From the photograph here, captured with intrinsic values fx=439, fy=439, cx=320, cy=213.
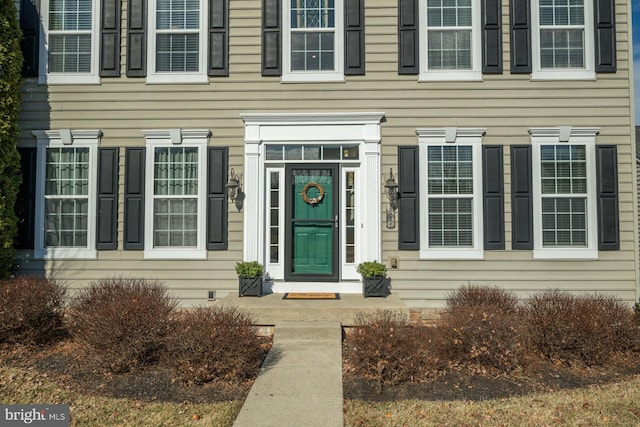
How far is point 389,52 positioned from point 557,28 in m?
2.68

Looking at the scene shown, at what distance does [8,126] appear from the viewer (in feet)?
21.4

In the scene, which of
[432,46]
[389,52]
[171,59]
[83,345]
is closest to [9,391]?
[83,345]

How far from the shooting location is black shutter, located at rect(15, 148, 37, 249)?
274 inches

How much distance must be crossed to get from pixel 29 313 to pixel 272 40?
5.10 m

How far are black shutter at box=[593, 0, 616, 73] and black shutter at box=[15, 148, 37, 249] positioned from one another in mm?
9077

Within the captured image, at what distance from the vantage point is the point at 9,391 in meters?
4.16

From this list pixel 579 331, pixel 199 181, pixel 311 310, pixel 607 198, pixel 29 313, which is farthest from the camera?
pixel 199 181

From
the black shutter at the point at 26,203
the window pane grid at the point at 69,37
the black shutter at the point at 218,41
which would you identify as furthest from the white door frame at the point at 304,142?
the black shutter at the point at 26,203

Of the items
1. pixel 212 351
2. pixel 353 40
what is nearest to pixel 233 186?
pixel 353 40

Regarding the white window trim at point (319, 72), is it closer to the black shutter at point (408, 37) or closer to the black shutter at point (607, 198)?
the black shutter at point (408, 37)

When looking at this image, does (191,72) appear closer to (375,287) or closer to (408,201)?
(408,201)

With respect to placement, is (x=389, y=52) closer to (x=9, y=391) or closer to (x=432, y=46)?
(x=432, y=46)

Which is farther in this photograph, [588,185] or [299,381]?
[588,185]

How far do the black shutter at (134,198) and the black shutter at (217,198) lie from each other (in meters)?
1.08
